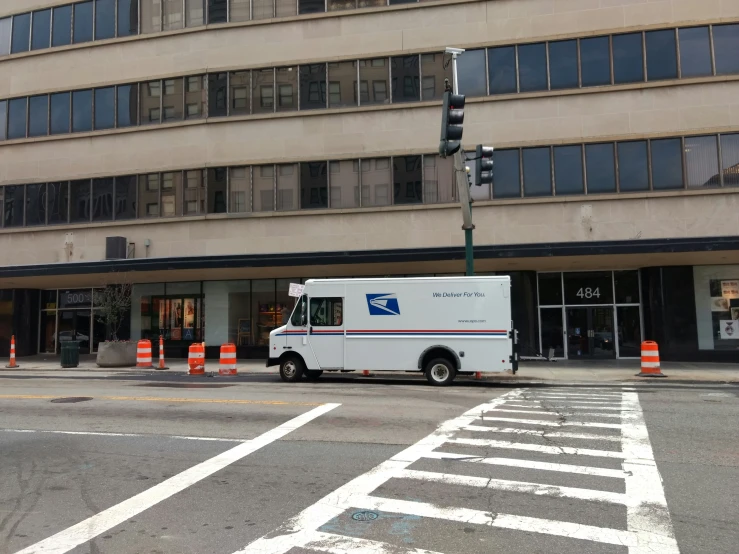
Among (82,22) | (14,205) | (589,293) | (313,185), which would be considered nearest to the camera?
(589,293)

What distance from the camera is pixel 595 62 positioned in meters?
20.0

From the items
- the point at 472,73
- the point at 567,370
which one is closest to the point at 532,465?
the point at 567,370

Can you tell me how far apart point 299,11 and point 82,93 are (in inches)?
399

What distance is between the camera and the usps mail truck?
13875 millimetres

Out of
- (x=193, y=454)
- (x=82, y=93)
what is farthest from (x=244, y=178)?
(x=193, y=454)

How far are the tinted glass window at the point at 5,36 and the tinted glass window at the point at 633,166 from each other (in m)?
26.5

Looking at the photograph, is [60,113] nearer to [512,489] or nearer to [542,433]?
[542,433]

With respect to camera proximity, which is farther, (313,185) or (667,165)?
(313,185)

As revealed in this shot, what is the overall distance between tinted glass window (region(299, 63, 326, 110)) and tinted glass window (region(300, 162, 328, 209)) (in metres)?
2.33

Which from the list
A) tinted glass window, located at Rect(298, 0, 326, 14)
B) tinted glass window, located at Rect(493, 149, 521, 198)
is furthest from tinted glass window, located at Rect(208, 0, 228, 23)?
tinted glass window, located at Rect(493, 149, 521, 198)

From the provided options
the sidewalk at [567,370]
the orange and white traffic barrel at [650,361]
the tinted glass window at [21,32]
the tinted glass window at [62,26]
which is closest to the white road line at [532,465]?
the sidewalk at [567,370]

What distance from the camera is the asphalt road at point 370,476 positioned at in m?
4.54

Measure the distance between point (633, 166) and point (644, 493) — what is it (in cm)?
1639

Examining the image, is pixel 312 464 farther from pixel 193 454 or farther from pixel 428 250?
pixel 428 250
